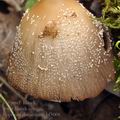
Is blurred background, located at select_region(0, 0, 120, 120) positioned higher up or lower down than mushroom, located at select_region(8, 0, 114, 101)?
lower down

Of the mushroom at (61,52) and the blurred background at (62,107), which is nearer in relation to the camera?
the mushroom at (61,52)

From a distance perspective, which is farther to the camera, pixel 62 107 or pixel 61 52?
pixel 62 107

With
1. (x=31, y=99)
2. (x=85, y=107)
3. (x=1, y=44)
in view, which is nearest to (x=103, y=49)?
(x=85, y=107)

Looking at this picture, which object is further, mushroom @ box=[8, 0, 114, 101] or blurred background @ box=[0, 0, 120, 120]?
blurred background @ box=[0, 0, 120, 120]

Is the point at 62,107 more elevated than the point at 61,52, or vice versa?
the point at 61,52

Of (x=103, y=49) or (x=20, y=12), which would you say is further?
(x=20, y=12)

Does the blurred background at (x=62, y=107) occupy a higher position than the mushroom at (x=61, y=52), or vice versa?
the mushroom at (x=61, y=52)

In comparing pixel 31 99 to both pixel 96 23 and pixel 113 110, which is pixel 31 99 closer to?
pixel 113 110

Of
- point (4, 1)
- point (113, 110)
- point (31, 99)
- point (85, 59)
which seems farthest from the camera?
point (4, 1)
